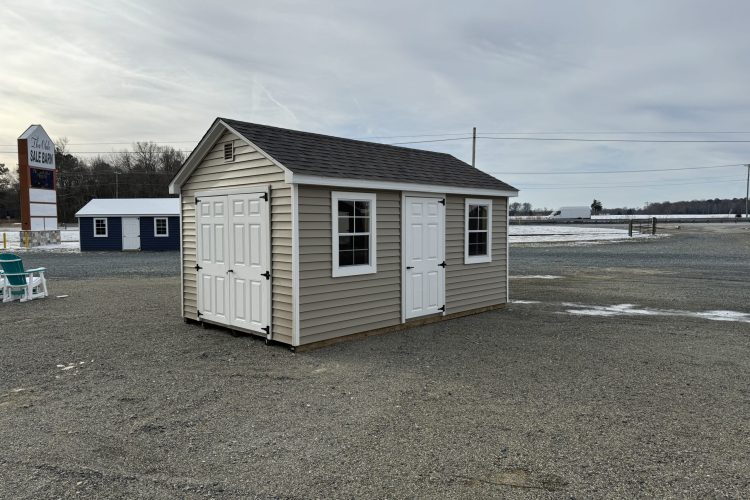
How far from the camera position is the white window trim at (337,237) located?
24.1ft

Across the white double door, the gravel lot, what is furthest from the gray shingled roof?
the gravel lot

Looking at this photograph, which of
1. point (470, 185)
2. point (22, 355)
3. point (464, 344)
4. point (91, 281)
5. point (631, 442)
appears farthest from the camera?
point (91, 281)

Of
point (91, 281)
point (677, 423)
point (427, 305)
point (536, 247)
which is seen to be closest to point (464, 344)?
point (427, 305)

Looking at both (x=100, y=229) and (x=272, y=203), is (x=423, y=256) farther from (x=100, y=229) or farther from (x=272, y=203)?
(x=100, y=229)

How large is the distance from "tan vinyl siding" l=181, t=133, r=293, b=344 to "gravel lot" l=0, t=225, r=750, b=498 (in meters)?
0.58

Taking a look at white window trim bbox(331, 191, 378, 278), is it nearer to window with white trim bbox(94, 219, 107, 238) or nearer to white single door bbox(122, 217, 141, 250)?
white single door bbox(122, 217, 141, 250)

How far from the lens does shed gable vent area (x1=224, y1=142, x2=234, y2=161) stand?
7849 mm

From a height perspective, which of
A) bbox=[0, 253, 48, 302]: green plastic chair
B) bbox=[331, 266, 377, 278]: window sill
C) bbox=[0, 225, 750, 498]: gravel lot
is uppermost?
bbox=[331, 266, 377, 278]: window sill

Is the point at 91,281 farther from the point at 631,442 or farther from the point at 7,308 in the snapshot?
the point at 631,442

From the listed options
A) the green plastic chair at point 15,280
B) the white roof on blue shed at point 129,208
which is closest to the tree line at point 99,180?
the white roof on blue shed at point 129,208

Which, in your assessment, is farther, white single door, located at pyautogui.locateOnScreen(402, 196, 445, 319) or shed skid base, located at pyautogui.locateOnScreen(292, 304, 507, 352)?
white single door, located at pyautogui.locateOnScreen(402, 196, 445, 319)

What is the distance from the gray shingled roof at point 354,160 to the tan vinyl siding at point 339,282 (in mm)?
348

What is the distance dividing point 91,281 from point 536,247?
22.2 metres

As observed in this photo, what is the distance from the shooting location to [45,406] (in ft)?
16.3
